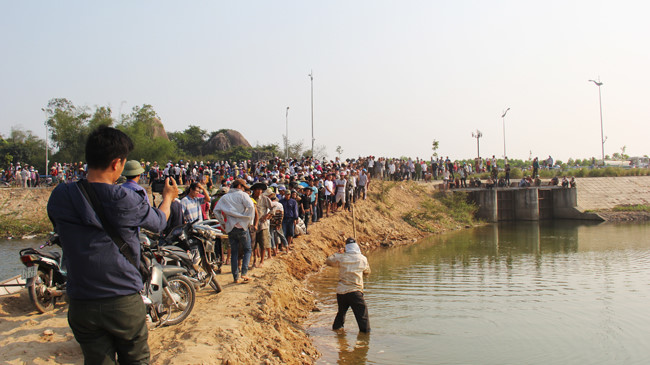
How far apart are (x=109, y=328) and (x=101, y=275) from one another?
0.30 meters

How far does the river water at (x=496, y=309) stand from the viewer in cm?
795

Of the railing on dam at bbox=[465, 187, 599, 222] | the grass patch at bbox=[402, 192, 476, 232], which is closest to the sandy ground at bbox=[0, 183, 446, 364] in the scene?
the grass patch at bbox=[402, 192, 476, 232]

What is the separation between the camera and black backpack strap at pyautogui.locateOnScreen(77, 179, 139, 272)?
9.68 feet

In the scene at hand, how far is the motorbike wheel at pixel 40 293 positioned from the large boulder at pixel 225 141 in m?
53.1

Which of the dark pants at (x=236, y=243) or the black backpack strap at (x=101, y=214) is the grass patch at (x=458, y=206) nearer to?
the dark pants at (x=236, y=243)

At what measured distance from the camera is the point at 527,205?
120 feet

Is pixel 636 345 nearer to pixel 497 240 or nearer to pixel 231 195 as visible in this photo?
pixel 231 195

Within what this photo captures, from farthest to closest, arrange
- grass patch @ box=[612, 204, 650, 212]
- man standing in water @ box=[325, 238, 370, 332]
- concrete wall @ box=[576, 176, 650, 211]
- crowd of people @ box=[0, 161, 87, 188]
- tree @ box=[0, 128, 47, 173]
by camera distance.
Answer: tree @ box=[0, 128, 47, 173] < concrete wall @ box=[576, 176, 650, 211] < grass patch @ box=[612, 204, 650, 212] < crowd of people @ box=[0, 161, 87, 188] < man standing in water @ box=[325, 238, 370, 332]

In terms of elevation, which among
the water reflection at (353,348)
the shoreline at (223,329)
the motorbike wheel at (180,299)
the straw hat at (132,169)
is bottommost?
the water reflection at (353,348)

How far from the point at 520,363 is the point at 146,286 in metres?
5.40

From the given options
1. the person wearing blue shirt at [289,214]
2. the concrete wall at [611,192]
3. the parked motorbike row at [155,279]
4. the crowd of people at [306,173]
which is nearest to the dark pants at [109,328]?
the parked motorbike row at [155,279]

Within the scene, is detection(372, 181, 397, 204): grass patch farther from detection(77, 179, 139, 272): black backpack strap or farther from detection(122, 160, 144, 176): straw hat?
detection(77, 179, 139, 272): black backpack strap

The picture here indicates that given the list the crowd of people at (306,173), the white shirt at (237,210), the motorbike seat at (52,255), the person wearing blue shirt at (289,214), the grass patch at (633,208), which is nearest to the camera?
the motorbike seat at (52,255)

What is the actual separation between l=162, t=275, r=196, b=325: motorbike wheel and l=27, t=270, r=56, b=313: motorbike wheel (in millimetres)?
1699
